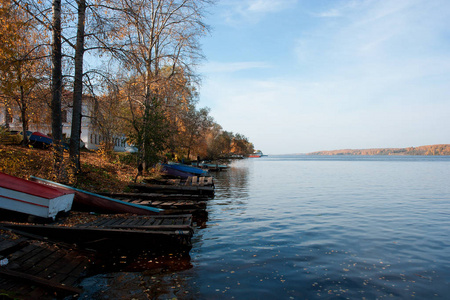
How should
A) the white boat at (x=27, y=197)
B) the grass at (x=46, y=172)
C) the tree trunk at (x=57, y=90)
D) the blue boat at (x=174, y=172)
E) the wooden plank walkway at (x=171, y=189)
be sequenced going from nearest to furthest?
the white boat at (x=27, y=197) → the grass at (x=46, y=172) → the tree trunk at (x=57, y=90) → the wooden plank walkway at (x=171, y=189) → the blue boat at (x=174, y=172)

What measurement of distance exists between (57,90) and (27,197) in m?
6.05

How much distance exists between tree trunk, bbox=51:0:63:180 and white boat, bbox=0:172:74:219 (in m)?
4.02

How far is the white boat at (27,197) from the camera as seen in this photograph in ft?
25.6

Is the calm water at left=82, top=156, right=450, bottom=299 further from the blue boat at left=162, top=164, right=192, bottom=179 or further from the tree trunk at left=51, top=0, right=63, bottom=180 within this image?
the blue boat at left=162, top=164, right=192, bottom=179

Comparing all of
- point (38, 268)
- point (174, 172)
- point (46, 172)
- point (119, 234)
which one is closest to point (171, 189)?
point (46, 172)

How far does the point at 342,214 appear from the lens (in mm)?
14703

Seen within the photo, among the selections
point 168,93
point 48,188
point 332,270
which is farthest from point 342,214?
point 168,93

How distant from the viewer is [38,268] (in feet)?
18.7

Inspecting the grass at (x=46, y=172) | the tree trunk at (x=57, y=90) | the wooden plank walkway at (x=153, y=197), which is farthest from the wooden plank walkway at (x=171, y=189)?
the tree trunk at (x=57, y=90)

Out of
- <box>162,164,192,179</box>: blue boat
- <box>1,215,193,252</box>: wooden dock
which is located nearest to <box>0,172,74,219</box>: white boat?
<box>1,215,193,252</box>: wooden dock

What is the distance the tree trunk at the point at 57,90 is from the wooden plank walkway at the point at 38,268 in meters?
5.82

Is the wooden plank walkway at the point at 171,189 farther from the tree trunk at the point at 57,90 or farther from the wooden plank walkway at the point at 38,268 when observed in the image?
the wooden plank walkway at the point at 38,268

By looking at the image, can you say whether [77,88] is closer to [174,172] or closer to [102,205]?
[102,205]

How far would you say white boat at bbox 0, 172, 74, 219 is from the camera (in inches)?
308
